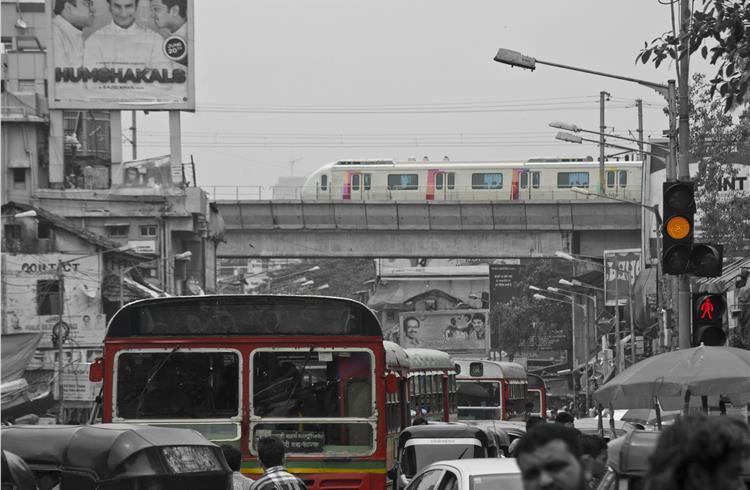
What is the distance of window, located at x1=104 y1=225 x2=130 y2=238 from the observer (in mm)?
76312

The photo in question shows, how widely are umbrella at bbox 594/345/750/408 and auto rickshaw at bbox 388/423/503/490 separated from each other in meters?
1.50

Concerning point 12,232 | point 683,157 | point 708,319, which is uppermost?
point 683,157

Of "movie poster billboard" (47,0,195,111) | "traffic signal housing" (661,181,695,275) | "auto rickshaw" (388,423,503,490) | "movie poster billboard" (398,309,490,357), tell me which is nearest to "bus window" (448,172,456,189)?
"movie poster billboard" (47,0,195,111)

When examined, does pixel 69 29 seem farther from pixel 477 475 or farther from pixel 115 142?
pixel 477 475

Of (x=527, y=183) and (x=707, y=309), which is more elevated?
(x=527, y=183)

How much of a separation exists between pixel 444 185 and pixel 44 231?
19883 mm

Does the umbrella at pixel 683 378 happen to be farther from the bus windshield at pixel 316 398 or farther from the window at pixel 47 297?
the window at pixel 47 297

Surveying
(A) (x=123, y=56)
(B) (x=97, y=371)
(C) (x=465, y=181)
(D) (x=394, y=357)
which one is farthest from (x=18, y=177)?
(B) (x=97, y=371)

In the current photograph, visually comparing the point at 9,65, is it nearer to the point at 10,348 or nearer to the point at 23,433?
the point at 10,348

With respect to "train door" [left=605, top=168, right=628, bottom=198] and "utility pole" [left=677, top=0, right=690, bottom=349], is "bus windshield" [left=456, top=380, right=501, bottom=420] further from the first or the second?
"train door" [left=605, top=168, right=628, bottom=198]

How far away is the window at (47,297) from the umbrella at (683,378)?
45768 millimetres

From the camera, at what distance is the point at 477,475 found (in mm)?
10953

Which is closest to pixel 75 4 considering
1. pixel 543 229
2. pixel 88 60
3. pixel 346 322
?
pixel 88 60

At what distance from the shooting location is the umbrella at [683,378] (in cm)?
1444
